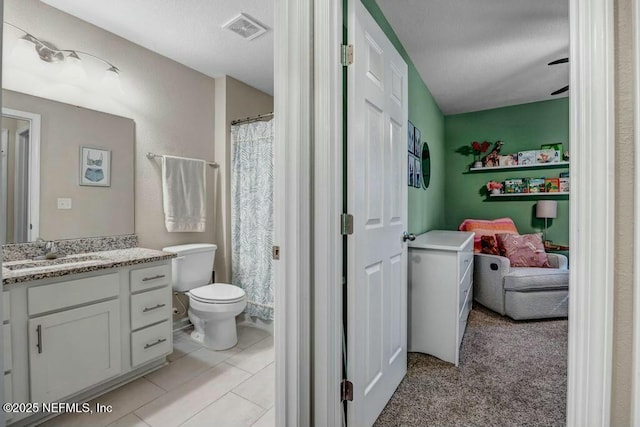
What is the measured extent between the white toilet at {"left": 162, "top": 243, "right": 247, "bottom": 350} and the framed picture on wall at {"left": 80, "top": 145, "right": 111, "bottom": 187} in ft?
2.33

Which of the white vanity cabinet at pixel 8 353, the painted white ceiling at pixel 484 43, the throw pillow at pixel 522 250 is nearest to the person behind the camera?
the white vanity cabinet at pixel 8 353

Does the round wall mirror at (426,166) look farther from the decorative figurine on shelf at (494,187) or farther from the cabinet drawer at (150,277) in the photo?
the cabinet drawer at (150,277)

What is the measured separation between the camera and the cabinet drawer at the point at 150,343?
6.38 feet

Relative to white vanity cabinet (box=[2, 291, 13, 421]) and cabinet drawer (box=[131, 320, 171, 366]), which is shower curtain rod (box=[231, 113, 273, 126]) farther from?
white vanity cabinet (box=[2, 291, 13, 421])

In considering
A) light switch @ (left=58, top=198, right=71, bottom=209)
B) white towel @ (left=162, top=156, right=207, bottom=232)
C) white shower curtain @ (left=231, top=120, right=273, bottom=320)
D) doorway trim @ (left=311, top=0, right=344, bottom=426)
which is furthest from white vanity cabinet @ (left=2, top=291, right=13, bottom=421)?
white shower curtain @ (left=231, top=120, right=273, bottom=320)

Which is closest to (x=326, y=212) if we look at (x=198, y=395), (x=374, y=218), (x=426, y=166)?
(x=374, y=218)

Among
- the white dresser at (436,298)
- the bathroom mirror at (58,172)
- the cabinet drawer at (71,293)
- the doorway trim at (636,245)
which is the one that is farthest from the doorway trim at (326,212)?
the bathroom mirror at (58,172)

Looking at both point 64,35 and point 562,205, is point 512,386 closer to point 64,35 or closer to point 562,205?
point 562,205

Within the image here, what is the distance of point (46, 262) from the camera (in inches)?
71.4

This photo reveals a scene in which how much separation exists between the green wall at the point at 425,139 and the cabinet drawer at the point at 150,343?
6.66 ft

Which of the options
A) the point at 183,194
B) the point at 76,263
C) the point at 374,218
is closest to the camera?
the point at 374,218

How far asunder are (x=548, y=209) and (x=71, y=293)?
4.67 meters

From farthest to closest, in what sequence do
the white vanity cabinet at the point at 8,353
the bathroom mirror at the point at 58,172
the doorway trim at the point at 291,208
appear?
1. the bathroom mirror at the point at 58,172
2. the white vanity cabinet at the point at 8,353
3. the doorway trim at the point at 291,208

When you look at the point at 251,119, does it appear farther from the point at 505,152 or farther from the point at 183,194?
the point at 505,152
